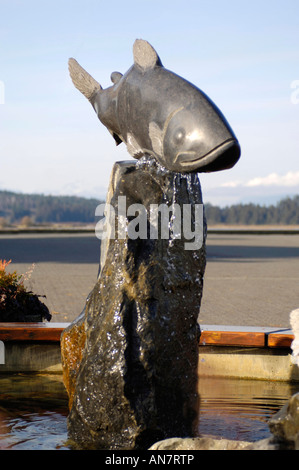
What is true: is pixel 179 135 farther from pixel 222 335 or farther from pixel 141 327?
pixel 222 335

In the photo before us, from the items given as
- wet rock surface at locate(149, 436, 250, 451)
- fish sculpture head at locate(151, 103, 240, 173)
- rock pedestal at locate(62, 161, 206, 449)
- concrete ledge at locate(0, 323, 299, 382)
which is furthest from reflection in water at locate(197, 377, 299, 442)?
fish sculpture head at locate(151, 103, 240, 173)

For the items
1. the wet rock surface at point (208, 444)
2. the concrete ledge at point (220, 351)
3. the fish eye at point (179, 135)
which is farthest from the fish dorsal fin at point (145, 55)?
the concrete ledge at point (220, 351)

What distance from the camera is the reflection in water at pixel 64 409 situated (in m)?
4.72

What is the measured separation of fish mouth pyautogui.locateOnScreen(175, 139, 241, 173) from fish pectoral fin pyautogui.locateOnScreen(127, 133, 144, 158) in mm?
730

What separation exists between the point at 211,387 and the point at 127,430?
77.6 inches

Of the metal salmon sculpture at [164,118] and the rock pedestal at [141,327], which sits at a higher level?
the metal salmon sculpture at [164,118]

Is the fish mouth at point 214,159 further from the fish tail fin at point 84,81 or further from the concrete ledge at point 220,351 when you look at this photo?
the concrete ledge at point 220,351

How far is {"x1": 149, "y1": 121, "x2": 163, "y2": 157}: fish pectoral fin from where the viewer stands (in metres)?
3.82

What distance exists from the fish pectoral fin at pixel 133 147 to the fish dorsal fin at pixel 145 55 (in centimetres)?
47

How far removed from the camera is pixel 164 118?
379 cm

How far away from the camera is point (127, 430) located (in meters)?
4.20

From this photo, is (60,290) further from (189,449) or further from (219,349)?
(189,449)

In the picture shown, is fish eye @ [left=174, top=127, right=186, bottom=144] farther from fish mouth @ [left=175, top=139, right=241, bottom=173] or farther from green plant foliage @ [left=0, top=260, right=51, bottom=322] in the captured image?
green plant foliage @ [left=0, top=260, right=51, bottom=322]
